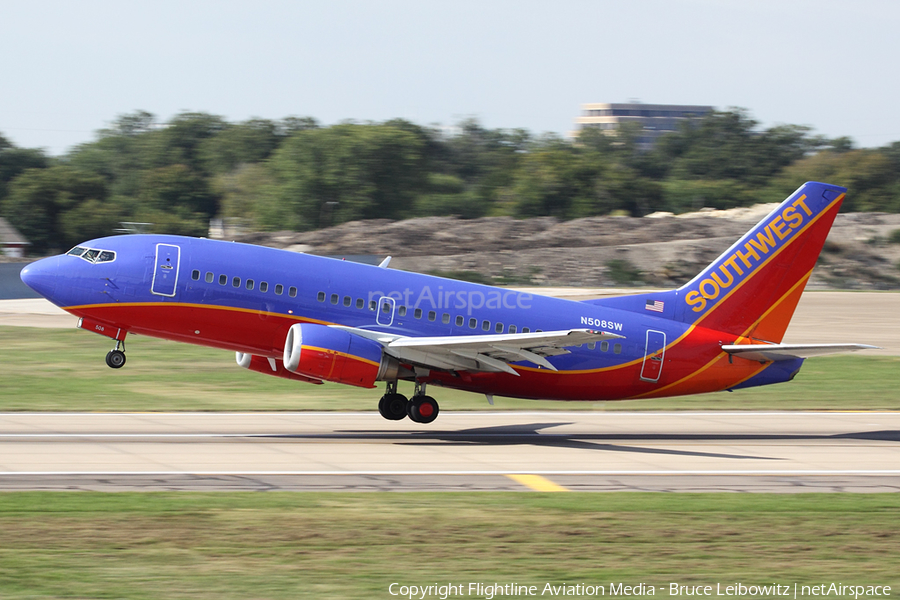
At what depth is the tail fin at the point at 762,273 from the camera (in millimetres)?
28281

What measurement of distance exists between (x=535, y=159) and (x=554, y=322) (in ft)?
373

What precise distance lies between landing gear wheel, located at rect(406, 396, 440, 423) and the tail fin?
7.84 meters

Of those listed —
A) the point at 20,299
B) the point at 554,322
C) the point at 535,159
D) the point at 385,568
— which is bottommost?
the point at 20,299

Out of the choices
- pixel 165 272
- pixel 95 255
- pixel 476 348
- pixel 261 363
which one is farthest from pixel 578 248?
pixel 95 255

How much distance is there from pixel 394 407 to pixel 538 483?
24.9ft

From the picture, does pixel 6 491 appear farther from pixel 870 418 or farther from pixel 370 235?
pixel 370 235

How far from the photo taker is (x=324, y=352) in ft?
79.0

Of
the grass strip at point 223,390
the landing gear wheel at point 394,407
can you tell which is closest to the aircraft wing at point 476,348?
the landing gear wheel at point 394,407

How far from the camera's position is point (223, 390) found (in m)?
34.1

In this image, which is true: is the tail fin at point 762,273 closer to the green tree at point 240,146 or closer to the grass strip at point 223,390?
the grass strip at point 223,390

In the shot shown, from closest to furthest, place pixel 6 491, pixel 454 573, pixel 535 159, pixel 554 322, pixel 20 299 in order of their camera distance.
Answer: pixel 454 573
pixel 6 491
pixel 554 322
pixel 20 299
pixel 535 159

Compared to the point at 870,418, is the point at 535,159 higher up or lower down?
higher up

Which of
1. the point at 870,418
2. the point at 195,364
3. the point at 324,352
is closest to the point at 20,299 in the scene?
the point at 195,364

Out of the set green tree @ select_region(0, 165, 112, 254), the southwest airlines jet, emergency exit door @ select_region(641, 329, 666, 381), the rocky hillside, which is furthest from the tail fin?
green tree @ select_region(0, 165, 112, 254)
